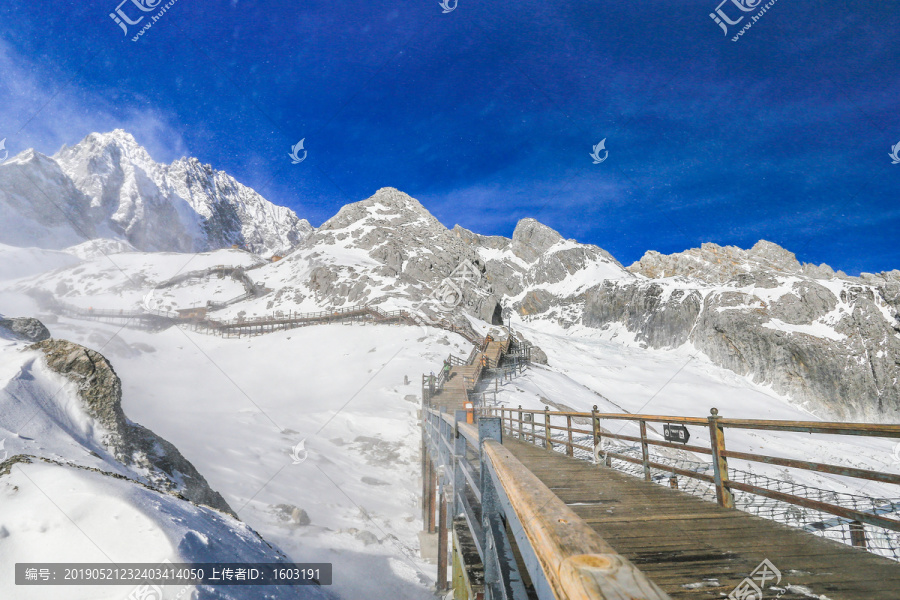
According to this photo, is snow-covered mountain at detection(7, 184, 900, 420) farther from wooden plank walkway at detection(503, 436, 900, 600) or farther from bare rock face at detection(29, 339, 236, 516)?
wooden plank walkway at detection(503, 436, 900, 600)

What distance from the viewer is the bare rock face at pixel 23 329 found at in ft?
36.0

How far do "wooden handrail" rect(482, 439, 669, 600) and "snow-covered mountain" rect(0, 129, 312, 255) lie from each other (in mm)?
128720

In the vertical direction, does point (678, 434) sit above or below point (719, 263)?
below

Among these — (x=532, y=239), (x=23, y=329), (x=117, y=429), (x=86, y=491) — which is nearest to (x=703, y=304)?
(x=117, y=429)

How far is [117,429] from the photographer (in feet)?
27.3

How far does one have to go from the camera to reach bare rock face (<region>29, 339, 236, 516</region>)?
8.16 metres

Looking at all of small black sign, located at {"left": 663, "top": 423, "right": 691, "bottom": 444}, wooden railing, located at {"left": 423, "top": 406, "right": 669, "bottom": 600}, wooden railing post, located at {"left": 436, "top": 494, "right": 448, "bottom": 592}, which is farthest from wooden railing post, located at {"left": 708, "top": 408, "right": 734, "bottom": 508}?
wooden railing post, located at {"left": 436, "top": 494, "right": 448, "bottom": 592}

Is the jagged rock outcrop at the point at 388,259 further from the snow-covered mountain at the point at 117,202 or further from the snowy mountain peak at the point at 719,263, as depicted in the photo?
the snowy mountain peak at the point at 719,263

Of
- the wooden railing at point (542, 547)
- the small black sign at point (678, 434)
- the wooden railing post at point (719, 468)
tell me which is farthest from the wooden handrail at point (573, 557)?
the small black sign at point (678, 434)

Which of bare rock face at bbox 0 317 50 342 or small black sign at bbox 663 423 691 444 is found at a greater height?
bare rock face at bbox 0 317 50 342

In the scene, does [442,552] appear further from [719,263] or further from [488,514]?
[719,263]

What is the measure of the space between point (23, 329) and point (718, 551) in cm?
1674

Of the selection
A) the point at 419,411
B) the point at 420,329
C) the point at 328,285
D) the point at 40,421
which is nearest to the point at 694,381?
the point at 420,329

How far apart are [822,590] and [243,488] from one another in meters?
13.6
